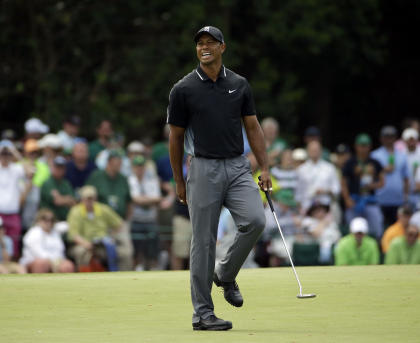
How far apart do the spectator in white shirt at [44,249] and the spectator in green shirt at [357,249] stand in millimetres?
3364

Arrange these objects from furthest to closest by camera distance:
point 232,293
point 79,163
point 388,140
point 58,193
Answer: point 388,140 → point 79,163 → point 58,193 → point 232,293

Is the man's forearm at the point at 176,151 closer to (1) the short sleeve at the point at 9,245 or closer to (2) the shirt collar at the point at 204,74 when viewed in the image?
(2) the shirt collar at the point at 204,74

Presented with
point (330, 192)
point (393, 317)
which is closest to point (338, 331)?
point (393, 317)

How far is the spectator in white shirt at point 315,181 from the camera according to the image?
1678 cm

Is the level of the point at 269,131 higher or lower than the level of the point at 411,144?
higher

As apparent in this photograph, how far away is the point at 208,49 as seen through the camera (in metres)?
8.10

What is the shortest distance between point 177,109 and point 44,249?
6863 millimetres

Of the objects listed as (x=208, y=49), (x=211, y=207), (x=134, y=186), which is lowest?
(x=134, y=186)

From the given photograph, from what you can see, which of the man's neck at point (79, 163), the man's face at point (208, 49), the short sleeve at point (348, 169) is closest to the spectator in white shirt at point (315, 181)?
the short sleeve at point (348, 169)

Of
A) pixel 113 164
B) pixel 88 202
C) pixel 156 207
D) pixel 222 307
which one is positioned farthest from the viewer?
pixel 156 207

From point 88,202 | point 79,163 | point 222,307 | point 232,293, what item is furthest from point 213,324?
point 79,163

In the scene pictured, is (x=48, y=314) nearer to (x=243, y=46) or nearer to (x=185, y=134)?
(x=185, y=134)

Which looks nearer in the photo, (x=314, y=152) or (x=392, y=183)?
(x=314, y=152)

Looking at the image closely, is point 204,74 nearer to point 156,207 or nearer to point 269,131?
point 269,131
